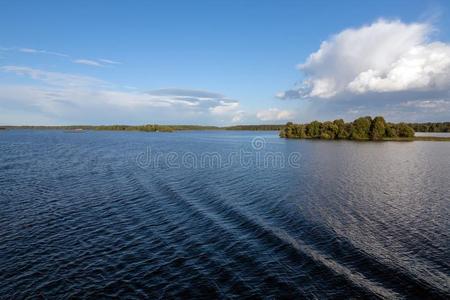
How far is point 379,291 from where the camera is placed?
1397 centimetres

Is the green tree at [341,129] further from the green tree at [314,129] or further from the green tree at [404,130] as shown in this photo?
the green tree at [404,130]

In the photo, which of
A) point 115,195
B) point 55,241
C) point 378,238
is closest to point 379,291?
point 378,238

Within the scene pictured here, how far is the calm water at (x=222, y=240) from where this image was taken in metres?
14.4

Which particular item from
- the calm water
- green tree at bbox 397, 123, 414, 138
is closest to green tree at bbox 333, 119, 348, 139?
green tree at bbox 397, 123, 414, 138

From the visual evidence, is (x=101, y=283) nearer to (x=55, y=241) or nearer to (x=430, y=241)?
(x=55, y=241)

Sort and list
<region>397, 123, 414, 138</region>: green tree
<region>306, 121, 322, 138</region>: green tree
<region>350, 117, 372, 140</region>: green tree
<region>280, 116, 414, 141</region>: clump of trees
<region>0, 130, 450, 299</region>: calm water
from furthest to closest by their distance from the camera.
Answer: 1. <region>306, 121, 322, 138</region>: green tree
2. <region>397, 123, 414, 138</region>: green tree
3. <region>350, 117, 372, 140</region>: green tree
4. <region>280, 116, 414, 141</region>: clump of trees
5. <region>0, 130, 450, 299</region>: calm water

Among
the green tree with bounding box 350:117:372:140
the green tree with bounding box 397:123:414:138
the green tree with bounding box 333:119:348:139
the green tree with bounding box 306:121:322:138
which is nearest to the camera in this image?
the green tree with bounding box 350:117:372:140

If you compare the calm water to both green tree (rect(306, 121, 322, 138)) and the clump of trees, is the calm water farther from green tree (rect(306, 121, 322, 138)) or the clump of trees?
green tree (rect(306, 121, 322, 138))

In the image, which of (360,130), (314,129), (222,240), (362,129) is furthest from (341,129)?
(222,240)

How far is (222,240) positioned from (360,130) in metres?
139

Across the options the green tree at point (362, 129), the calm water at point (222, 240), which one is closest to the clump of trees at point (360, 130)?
the green tree at point (362, 129)

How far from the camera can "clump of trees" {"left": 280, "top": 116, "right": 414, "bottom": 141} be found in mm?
142125

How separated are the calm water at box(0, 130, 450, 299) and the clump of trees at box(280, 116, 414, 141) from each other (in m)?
112

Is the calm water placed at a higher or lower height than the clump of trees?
lower
